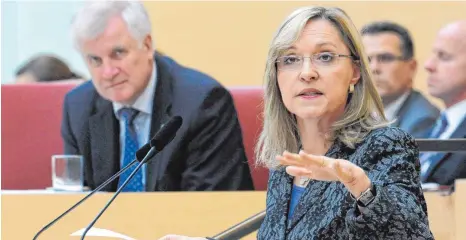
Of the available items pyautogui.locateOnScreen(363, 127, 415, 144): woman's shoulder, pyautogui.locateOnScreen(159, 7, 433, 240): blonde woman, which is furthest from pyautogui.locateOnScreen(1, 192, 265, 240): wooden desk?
pyautogui.locateOnScreen(363, 127, 415, 144): woman's shoulder

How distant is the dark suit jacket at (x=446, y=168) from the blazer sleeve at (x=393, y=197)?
5.29ft

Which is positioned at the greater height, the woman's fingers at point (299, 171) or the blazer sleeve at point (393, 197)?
the woman's fingers at point (299, 171)

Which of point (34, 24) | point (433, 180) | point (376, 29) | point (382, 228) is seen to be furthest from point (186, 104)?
point (34, 24)

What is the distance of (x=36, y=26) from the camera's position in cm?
503

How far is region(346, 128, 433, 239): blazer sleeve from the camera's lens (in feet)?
4.65

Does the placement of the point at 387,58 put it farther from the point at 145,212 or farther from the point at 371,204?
the point at 371,204

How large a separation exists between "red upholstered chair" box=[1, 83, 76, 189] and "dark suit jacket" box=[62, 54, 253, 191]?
0.06 metres

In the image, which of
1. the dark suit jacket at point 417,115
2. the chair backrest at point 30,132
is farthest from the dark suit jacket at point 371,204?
the dark suit jacket at point 417,115

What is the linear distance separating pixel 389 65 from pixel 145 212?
1.94 m

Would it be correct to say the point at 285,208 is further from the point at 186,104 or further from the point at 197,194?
the point at 186,104

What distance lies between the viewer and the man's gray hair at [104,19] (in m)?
3.13

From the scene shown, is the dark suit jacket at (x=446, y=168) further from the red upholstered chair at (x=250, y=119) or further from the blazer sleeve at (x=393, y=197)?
the blazer sleeve at (x=393, y=197)

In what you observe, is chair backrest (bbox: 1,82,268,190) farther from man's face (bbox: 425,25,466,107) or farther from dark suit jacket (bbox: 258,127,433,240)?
dark suit jacket (bbox: 258,127,433,240)

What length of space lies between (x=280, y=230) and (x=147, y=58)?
167 cm
